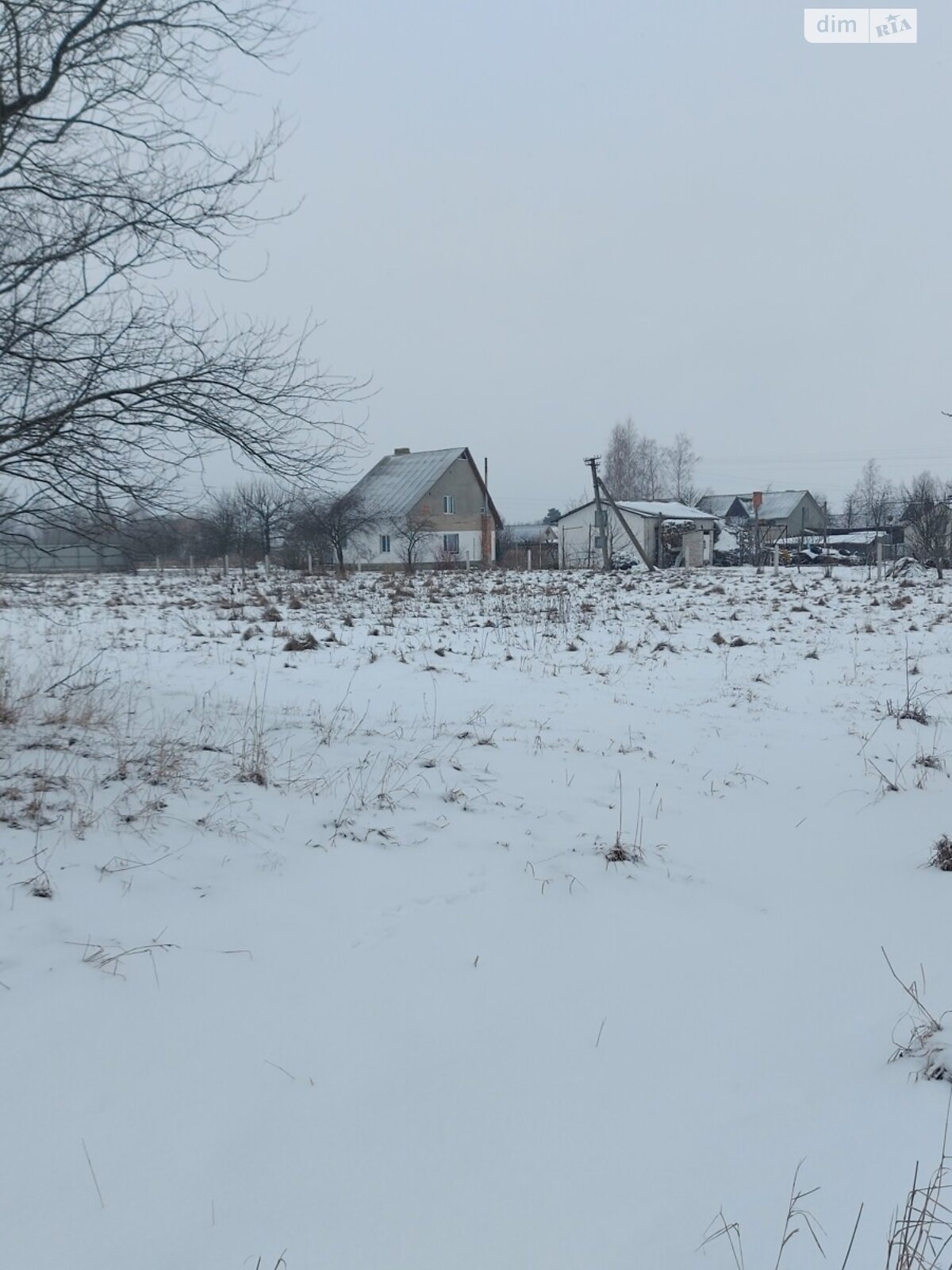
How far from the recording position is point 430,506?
42.3m

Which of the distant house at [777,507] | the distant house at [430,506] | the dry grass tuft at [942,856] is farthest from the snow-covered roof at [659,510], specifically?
the dry grass tuft at [942,856]

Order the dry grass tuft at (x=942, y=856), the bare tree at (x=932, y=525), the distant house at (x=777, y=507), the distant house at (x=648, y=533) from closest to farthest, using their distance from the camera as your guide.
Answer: the dry grass tuft at (x=942, y=856) → the bare tree at (x=932, y=525) → the distant house at (x=648, y=533) → the distant house at (x=777, y=507)

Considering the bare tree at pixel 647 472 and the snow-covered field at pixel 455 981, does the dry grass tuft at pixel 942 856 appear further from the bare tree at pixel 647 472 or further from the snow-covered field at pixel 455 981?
the bare tree at pixel 647 472

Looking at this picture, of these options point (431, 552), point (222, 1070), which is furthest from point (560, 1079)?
point (431, 552)

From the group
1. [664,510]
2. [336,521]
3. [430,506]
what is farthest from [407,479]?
[336,521]

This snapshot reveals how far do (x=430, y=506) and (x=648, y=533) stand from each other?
12035 millimetres

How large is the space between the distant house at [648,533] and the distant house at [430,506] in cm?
441

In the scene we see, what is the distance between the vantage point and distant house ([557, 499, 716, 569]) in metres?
39.4

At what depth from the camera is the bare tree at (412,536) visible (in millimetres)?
32000

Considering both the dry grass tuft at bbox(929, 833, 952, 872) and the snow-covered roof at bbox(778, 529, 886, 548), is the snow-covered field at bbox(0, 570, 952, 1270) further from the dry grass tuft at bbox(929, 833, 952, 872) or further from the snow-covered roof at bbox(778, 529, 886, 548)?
the snow-covered roof at bbox(778, 529, 886, 548)

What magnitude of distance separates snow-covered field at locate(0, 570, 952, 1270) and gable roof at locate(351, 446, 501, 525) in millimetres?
35721

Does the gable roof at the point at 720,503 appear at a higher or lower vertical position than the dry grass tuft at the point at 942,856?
higher

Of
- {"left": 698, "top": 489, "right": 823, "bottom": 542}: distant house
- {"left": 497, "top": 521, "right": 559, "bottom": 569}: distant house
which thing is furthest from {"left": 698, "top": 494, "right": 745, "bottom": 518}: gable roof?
{"left": 497, "top": 521, "right": 559, "bottom": 569}: distant house

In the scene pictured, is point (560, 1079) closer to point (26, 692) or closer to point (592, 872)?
point (592, 872)
